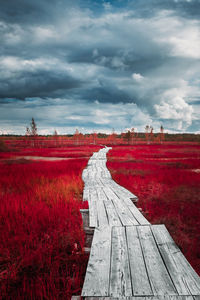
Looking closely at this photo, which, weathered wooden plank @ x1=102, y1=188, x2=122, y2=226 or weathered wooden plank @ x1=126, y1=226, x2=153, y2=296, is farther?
weathered wooden plank @ x1=102, y1=188, x2=122, y2=226

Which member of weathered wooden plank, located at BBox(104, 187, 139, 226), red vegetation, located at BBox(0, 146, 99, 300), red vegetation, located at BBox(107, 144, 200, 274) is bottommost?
red vegetation, located at BBox(107, 144, 200, 274)

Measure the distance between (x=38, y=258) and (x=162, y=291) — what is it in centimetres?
188

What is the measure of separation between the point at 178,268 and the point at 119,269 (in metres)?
0.66

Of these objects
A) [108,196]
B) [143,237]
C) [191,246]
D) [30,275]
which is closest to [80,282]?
[30,275]

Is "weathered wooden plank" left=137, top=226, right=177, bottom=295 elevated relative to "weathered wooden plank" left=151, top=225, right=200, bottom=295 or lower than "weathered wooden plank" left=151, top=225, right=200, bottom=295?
lower

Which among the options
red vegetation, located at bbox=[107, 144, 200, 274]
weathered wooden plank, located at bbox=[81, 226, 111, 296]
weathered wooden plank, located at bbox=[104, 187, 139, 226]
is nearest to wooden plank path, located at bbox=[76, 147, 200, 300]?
weathered wooden plank, located at bbox=[81, 226, 111, 296]

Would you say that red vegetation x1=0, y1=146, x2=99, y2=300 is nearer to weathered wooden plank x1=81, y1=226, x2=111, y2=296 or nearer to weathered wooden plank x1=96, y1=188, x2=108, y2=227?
weathered wooden plank x1=81, y1=226, x2=111, y2=296

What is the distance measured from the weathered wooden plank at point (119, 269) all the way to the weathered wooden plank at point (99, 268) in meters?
0.06

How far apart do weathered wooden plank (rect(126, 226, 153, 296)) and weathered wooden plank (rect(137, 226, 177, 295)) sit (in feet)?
0.16

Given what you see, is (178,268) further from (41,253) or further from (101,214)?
(41,253)

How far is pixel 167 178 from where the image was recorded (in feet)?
30.1

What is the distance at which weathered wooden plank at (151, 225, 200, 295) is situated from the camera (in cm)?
156

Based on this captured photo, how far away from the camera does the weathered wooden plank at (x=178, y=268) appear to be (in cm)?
156

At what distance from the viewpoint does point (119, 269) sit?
1.83 meters
